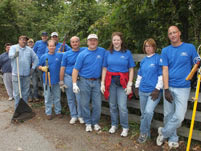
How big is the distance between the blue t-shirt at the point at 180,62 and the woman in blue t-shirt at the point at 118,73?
0.82 meters

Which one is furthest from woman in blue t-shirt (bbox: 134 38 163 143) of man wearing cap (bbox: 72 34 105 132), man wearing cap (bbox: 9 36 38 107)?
man wearing cap (bbox: 9 36 38 107)

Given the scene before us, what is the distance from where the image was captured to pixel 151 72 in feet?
12.5

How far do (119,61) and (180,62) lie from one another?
117cm

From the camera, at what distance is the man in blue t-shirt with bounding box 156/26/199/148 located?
3.47 meters

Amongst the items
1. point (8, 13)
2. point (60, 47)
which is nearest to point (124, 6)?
point (60, 47)

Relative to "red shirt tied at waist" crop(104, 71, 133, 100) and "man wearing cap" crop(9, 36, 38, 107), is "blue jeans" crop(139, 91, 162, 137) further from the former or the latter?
"man wearing cap" crop(9, 36, 38, 107)

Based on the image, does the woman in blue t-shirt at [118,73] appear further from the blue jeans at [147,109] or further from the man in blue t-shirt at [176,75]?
the man in blue t-shirt at [176,75]

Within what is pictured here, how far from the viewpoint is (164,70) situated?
3.64 metres

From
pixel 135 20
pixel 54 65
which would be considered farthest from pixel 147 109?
pixel 54 65

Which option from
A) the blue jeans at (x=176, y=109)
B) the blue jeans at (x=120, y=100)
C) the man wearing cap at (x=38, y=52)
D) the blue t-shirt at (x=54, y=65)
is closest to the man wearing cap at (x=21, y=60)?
the blue t-shirt at (x=54, y=65)

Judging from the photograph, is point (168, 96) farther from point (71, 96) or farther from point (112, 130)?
Result: point (71, 96)

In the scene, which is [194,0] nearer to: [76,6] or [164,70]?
[164,70]

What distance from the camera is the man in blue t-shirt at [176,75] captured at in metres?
3.47

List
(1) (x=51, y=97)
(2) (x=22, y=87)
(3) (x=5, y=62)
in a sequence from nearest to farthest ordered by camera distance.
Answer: (1) (x=51, y=97) → (2) (x=22, y=87) → (3) (x=5, y=62)
